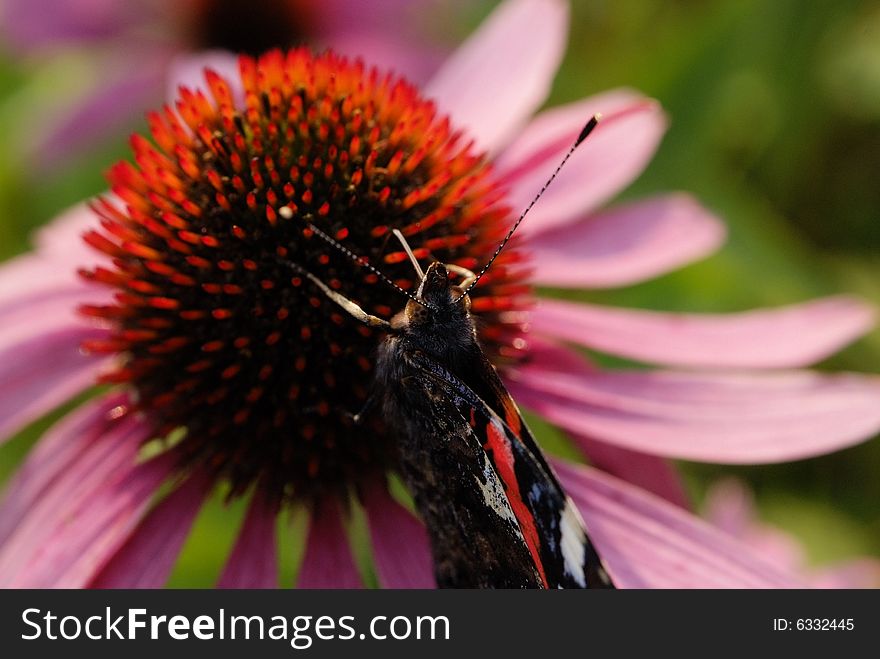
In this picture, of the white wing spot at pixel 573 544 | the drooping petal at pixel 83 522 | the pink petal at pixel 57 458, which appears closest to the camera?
the white wing spot at pixel 573 544

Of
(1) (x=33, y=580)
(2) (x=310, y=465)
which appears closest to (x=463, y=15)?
(2) (x=310, y=465)

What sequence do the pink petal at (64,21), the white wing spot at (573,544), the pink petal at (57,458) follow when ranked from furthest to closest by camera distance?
the pink petal at (64,21) → the pink petal at (57,458) → the white wing spot at (573,544)

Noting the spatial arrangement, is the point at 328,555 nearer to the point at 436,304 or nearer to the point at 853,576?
the point at 436,304

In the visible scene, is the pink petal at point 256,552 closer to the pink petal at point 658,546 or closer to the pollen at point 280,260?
the pollen at point 280,260

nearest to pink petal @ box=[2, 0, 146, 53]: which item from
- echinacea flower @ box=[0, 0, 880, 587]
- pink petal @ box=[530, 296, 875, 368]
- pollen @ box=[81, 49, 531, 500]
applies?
echinacea flower @ box=[0, 0, 880, 587]

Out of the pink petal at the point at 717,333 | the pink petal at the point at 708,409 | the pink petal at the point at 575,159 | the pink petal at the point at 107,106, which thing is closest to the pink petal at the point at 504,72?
the pink petal at the point at 575,159

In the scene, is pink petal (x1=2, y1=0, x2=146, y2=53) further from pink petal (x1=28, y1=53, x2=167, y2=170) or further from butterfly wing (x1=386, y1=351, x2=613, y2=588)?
butterfly wing (x1=386, y1=351, x2=613, y2=588)

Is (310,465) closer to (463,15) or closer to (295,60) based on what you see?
(295,60)
